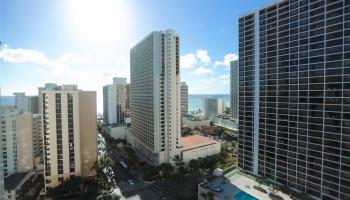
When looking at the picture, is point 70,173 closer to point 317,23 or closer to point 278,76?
point 278,76

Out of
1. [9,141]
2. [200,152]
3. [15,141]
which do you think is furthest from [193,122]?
[9,141]

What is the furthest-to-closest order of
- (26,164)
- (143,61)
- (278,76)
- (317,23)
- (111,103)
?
1. (111,103)
2. (143,61)
3. (26,164)
4. (278,76)
5. (317,23)

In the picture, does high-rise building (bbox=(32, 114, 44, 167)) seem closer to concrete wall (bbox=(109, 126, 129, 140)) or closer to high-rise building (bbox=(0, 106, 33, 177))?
high-rise building (bbox=(0, 106, 33, 177))

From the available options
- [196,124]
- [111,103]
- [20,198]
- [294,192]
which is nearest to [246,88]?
[294,192]

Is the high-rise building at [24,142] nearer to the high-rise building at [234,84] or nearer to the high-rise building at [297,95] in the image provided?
the high-rise building at [297,95]

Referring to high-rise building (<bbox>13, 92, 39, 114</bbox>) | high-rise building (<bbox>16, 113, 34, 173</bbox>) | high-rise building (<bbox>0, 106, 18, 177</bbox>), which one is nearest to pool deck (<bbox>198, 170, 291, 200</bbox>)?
high-rise building (<bbox>16, 113, 34, 173</bbox>)

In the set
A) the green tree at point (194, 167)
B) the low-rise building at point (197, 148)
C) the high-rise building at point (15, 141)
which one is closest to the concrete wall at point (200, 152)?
Result: the low-rise building at point (197, 148)
